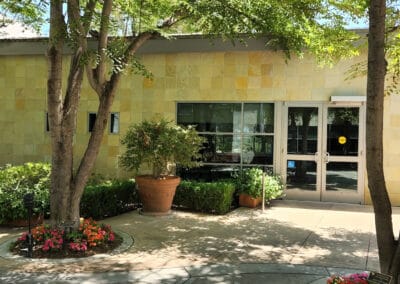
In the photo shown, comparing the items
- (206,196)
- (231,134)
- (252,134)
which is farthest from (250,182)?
(231,134)

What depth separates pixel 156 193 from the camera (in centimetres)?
959

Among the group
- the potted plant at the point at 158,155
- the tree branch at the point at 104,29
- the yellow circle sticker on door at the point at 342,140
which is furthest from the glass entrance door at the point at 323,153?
the tree branch at the point at 104,29

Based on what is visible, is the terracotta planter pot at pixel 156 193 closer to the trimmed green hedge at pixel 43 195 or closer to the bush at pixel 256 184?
the trimmed green hedge at pixel 43 195

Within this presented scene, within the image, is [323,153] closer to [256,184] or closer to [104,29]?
[256,184]

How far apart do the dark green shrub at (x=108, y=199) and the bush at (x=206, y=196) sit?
1070mm

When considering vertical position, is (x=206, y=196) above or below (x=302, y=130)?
below

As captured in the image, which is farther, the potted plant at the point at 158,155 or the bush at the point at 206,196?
the bush at the point at 206,196

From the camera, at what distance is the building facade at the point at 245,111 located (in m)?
11.1

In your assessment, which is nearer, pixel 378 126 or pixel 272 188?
pixel 378 126

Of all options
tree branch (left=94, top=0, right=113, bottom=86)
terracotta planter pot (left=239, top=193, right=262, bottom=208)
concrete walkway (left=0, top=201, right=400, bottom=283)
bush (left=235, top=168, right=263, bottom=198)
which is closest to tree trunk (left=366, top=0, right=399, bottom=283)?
concrete walkway (left=0, top=201, right=400, bottom=283)

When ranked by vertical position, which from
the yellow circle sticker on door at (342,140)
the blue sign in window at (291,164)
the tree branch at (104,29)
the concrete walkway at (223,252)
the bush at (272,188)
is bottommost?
the concrete walkway at (223,252)

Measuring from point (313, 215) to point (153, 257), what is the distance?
14.9 ft

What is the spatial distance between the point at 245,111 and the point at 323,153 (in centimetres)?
223

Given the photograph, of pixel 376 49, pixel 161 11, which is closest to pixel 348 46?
pixel 161 11
